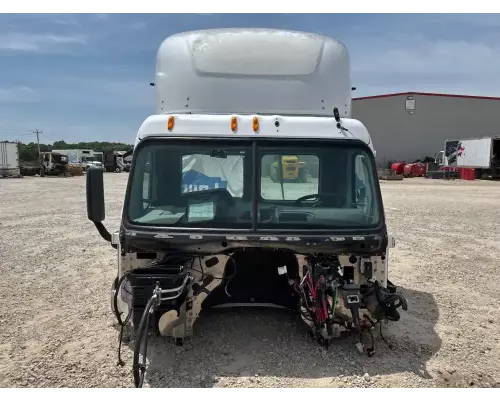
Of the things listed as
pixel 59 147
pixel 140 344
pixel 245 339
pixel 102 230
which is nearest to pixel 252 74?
pixel 102 230

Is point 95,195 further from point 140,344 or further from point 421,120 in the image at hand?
point 421,120

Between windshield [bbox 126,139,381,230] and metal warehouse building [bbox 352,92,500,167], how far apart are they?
37.4m

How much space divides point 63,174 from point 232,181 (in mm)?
41380

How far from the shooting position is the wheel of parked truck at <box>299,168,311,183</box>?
14.9ft

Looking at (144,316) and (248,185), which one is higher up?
(248,185)

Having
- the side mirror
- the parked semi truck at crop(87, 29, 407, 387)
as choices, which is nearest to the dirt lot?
the parked semi truck at crop(87, 29, 407, 387)

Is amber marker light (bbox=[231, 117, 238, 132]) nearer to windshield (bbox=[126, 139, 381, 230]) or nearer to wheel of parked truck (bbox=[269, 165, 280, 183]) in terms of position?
windshield (bbox=[126, 139, 381, 230])

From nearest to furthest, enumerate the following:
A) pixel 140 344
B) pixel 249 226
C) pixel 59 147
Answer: pixel 140 344 < pixel 249 226 < pixel 59 147

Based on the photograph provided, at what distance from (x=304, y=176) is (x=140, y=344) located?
2124mm

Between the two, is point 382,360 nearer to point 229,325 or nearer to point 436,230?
point 229,325

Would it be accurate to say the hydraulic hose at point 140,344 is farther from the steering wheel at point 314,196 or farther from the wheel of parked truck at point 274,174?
the steering wheel at point 314,196

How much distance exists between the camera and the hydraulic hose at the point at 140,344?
340 centimetres

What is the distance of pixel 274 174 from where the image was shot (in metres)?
4.42

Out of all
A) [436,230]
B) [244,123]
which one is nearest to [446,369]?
[244,123]
